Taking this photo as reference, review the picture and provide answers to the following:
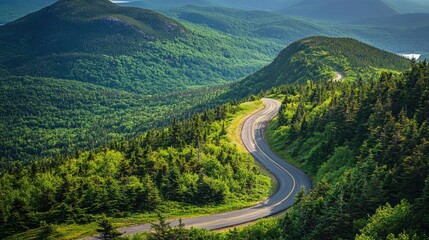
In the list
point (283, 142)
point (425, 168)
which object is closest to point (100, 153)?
point (283, 142)

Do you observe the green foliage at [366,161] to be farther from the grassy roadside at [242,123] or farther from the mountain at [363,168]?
the grassy roadside at [242,123]

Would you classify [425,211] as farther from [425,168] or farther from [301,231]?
[301,231]

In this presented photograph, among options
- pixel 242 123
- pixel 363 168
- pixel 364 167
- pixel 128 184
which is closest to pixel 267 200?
pixel 363 168

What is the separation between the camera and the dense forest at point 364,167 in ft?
152

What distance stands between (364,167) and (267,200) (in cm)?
2830

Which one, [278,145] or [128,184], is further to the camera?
[278,145]

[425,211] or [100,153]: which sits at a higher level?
[425,211]

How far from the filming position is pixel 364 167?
61594mm

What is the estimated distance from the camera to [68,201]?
76.3m

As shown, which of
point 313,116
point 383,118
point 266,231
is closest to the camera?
point 266,231

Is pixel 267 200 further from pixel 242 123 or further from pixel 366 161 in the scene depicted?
pixel 242 123

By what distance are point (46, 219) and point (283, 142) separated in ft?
234

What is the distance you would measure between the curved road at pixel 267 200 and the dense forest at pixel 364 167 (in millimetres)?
4088

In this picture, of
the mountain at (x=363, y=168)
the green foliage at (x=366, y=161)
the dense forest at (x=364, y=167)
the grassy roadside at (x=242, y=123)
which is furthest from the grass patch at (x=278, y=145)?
the grassy roadside at (x=242, y=123)
